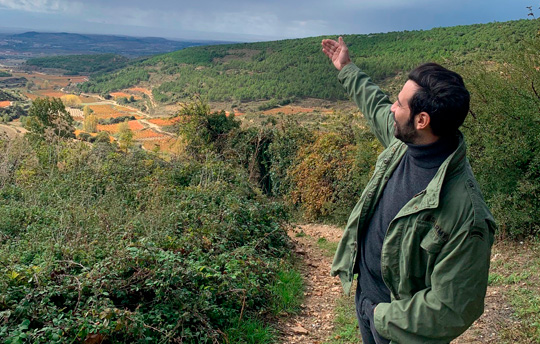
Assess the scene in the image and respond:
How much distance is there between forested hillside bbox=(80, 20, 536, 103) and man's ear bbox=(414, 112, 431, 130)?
1976cm

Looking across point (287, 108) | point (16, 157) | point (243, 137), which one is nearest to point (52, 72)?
point (287, 108)

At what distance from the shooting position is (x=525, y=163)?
6.81m

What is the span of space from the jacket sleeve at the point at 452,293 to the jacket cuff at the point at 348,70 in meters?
1.27

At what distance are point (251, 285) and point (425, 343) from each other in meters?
2.63

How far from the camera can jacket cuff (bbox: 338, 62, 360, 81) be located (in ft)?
7.98

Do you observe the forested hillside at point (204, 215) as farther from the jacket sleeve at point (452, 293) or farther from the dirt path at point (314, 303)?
the jacket sleeve at point (452, 293)

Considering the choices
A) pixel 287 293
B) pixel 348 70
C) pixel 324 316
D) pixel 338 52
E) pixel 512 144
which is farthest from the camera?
pixel 512 144

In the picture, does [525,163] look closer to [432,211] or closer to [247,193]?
[247,193]

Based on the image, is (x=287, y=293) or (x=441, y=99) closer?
(x=441, y=99)

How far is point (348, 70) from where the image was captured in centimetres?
245

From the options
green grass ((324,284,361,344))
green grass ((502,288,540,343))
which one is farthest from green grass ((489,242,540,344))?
green grass ((324,284,361,344))

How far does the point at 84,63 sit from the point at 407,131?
8375 centimetres

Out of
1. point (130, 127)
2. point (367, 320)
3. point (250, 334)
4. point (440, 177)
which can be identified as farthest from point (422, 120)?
point (130, 127)

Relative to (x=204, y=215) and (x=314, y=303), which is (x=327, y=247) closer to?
(x=314, y=303)
